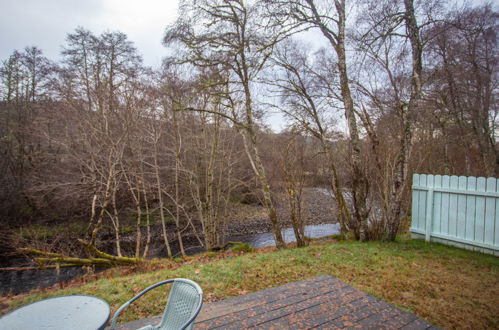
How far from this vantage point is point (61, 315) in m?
1.87

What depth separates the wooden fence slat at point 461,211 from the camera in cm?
475

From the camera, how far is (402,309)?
8.80 ft

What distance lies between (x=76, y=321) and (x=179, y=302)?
704mm

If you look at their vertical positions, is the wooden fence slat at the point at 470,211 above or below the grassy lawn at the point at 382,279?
above

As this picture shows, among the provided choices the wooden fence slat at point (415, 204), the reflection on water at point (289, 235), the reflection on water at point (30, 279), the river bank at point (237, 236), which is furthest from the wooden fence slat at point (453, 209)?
the reflection on water at point (30, 279)

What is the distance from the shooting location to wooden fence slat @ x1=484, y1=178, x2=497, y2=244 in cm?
434

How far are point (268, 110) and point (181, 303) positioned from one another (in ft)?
25.7

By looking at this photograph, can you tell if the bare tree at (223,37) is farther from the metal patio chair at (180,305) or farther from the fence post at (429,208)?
the metal patio chair at (180,305)

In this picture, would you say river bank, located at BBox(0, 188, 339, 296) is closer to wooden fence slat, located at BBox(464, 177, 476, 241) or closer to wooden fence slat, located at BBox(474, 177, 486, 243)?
wooden fence slat, located at BBox(464, 177, 476, 241)

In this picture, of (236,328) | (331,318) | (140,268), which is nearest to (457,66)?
(331,318)

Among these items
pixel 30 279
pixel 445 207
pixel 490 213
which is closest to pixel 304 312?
pixel 490 213

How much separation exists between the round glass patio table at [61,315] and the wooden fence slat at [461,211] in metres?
5.89

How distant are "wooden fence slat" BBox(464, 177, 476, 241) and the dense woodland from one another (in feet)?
3.54

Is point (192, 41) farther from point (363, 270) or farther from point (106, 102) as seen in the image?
point (363, 270)
